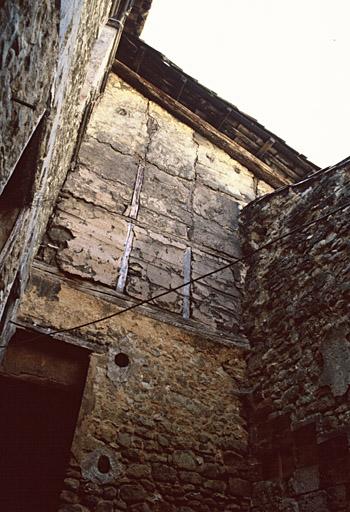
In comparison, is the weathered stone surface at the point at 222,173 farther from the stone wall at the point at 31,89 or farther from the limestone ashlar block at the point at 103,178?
the stone wall at the point at 31,89

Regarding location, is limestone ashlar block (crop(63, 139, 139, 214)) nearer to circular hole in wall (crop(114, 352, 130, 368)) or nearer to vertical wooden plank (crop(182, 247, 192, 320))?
vertical wooden plank (crop(182, 247, 192, 320))

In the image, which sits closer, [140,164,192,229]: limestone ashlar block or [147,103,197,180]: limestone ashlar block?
[140,164,192,229]: limestone ashlar block

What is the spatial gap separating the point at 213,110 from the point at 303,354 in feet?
14.6

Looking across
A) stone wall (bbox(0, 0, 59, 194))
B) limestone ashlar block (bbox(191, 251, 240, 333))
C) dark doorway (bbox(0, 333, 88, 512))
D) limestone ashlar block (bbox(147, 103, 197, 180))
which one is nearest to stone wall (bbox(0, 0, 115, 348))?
stone wall (bbox(0, 0, 59, 194))

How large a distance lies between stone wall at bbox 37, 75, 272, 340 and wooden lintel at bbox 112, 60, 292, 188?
139 millimetres

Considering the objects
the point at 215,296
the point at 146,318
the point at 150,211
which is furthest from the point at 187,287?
the point at 150,211

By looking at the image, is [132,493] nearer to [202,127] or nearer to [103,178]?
[103,178]

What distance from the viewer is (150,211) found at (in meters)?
5.34

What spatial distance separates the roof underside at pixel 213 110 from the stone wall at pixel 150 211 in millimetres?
432

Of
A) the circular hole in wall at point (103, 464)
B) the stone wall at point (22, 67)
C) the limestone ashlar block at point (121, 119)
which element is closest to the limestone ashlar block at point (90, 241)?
the limestone ashlar block at point (121, 119)

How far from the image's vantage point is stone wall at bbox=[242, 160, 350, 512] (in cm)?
343

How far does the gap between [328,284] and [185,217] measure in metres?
2.14

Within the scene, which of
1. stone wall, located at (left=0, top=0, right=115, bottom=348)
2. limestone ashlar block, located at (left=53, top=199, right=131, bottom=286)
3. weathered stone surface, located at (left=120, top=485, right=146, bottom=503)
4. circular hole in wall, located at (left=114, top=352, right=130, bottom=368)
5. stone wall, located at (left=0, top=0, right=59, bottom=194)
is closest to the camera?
stone wall, located at (left=0, top=0, right=59, bottom=194)

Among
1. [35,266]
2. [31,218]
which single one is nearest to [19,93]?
[31,218]
